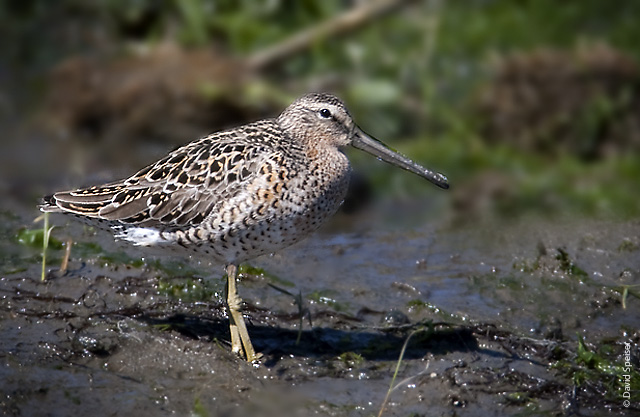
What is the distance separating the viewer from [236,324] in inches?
194

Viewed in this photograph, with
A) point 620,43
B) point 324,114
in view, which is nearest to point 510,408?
point 324,114

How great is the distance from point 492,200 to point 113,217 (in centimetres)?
358

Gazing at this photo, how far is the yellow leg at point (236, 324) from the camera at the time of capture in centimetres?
482

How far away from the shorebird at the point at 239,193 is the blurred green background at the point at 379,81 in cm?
256

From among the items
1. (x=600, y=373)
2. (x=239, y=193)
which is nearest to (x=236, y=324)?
(x=239, y=193)

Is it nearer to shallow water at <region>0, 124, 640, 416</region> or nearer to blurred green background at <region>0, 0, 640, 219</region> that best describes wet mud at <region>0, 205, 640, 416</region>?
shallow water at <region>0, 124, 640, 416</region>

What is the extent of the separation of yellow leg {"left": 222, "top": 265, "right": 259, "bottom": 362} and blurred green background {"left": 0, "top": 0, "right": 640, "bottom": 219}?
285 centimetres

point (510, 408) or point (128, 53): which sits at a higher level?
point (128, 53)

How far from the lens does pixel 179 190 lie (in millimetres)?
4867

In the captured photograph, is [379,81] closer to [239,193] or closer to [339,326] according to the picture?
[339,326]

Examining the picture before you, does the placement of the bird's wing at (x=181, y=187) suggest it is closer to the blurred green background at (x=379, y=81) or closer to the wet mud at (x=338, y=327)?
the wet mud at (x=338, y=327)

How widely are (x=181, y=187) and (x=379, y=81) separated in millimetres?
3950

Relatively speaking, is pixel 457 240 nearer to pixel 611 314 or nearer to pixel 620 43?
pixel 611 314

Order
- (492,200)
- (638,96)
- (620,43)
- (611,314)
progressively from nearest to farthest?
(611,314) → (492,200) → (638,96) → (620,43)
